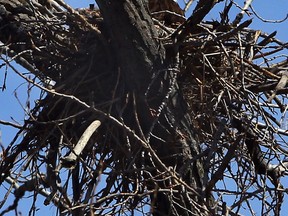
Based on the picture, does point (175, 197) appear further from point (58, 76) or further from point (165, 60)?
point (58, 76)

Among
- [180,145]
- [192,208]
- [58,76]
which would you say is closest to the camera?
[192,208]

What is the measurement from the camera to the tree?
3297 mm

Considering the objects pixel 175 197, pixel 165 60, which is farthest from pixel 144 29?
pixel 175 197

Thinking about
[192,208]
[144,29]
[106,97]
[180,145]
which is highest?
[144,29]

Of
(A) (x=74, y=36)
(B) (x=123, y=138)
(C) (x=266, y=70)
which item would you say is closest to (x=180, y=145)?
(B) (x=123, y=138)

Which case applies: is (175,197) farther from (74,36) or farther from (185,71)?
(74,36)

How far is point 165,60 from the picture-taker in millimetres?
3379

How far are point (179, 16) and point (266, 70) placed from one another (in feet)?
1.94

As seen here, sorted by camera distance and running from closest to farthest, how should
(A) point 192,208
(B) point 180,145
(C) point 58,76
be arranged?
1. (A) point 192,208
2. (B) point 180,145
3. (C) point 58,76

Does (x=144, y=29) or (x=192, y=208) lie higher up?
(x=144, y=29)

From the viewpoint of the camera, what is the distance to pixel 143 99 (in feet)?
11.0

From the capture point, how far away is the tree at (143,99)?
10.8ft

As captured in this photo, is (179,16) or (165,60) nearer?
(165,60)

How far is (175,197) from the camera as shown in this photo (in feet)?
10.6
